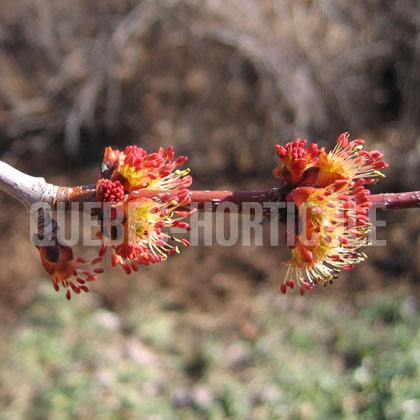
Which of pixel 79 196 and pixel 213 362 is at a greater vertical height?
pixel 79 196

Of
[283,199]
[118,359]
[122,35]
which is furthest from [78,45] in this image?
[283,199]

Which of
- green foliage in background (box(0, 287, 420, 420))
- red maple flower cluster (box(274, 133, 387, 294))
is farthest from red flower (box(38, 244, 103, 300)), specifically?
green foliage in background (box(0, 287, 420, 420))

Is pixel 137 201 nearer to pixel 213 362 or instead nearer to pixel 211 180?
pixel 213 362

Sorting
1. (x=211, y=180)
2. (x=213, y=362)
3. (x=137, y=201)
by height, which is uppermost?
(x=211, y=180)

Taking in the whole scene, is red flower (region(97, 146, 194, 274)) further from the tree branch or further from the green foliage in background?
the green foliage in background

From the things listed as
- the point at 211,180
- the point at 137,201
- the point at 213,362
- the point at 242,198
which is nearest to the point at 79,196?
the point at 137,201

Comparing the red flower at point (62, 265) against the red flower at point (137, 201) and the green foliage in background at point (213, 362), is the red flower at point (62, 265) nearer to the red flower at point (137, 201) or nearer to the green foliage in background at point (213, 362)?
the red flower at point (137, 201)

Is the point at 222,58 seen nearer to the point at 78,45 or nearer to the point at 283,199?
the point at 78,45

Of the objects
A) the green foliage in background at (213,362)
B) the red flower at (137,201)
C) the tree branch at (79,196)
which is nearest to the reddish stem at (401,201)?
the tree branch at (79,196)
